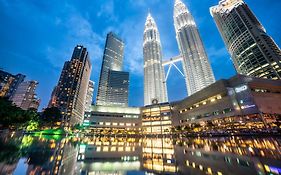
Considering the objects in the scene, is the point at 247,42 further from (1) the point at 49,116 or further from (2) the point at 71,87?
(2) the point at 71,87

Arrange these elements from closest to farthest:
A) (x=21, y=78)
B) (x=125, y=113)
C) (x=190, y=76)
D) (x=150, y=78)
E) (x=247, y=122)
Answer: (x=247, y=122) < (x=125, y=113) < (x=21, y=78) < (x=190, y=76) < (x=150, y=78)

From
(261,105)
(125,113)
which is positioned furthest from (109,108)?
(261,105)

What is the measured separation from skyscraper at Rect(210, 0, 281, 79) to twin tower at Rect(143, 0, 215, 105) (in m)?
27.7

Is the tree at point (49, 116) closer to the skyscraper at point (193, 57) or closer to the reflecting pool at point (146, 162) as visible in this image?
the reflecting pool at point (146, 162)

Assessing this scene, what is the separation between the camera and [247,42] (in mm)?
101250

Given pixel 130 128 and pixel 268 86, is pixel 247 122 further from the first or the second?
pixel 130 128

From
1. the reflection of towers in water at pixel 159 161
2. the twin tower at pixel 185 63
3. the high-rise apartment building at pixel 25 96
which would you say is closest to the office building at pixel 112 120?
the twin tower at pixel 185 63

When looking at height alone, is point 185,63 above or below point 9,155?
above

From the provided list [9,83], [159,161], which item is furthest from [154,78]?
[159,161]

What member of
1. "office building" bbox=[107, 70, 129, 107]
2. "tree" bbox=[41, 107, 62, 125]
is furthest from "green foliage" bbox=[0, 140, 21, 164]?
"office building" bbox=[107, 70, 129, 107]

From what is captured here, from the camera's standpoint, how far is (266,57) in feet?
290

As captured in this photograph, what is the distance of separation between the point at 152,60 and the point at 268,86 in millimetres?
141339

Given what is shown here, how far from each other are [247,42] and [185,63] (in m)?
63.0

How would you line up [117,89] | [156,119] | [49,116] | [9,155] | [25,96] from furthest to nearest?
[117,89], [25,96], [156,119], [49,116], [9,155]
